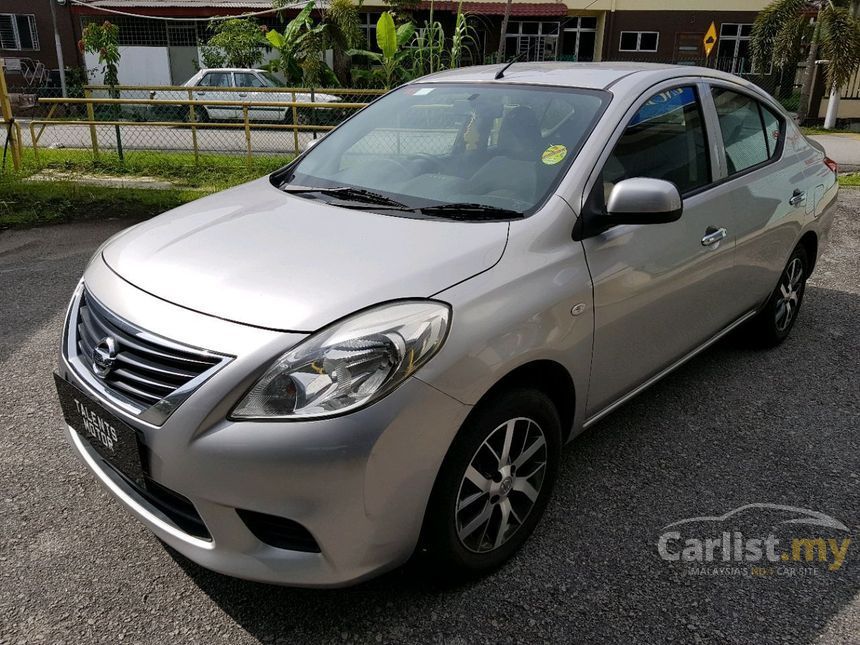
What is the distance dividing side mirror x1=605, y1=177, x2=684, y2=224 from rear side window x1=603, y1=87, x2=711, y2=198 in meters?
0.17

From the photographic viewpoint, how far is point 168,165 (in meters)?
11.1

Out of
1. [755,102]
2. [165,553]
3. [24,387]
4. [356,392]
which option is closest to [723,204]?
[755,102]

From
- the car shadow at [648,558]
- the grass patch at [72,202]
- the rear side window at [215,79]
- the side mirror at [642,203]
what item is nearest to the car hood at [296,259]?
the side mirror at [642,203]

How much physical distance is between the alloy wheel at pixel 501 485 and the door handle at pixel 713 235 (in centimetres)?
136

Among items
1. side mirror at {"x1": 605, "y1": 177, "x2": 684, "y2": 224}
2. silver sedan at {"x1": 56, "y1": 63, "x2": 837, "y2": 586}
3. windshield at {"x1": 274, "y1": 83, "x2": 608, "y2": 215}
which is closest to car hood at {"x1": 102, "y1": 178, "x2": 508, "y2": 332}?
silver sedan at {"x1": 56, "y1": 63, "x2": 837, "y2": 586}

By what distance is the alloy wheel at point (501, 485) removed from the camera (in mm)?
2295

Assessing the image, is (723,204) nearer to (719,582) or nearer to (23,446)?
(719,582)

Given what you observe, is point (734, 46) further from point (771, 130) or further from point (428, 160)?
point (428, 160)

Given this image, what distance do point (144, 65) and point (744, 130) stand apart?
24.9 metres

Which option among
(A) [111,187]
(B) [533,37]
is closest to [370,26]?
(B) [533,37]

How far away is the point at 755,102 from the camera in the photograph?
400cm

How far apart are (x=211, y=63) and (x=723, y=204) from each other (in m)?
23.0

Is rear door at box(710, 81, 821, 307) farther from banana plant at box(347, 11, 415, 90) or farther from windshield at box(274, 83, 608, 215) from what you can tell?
banana plant at box(347, 11, 415, 90)

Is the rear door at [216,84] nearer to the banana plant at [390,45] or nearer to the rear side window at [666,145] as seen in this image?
the banana plant at [390,45]
